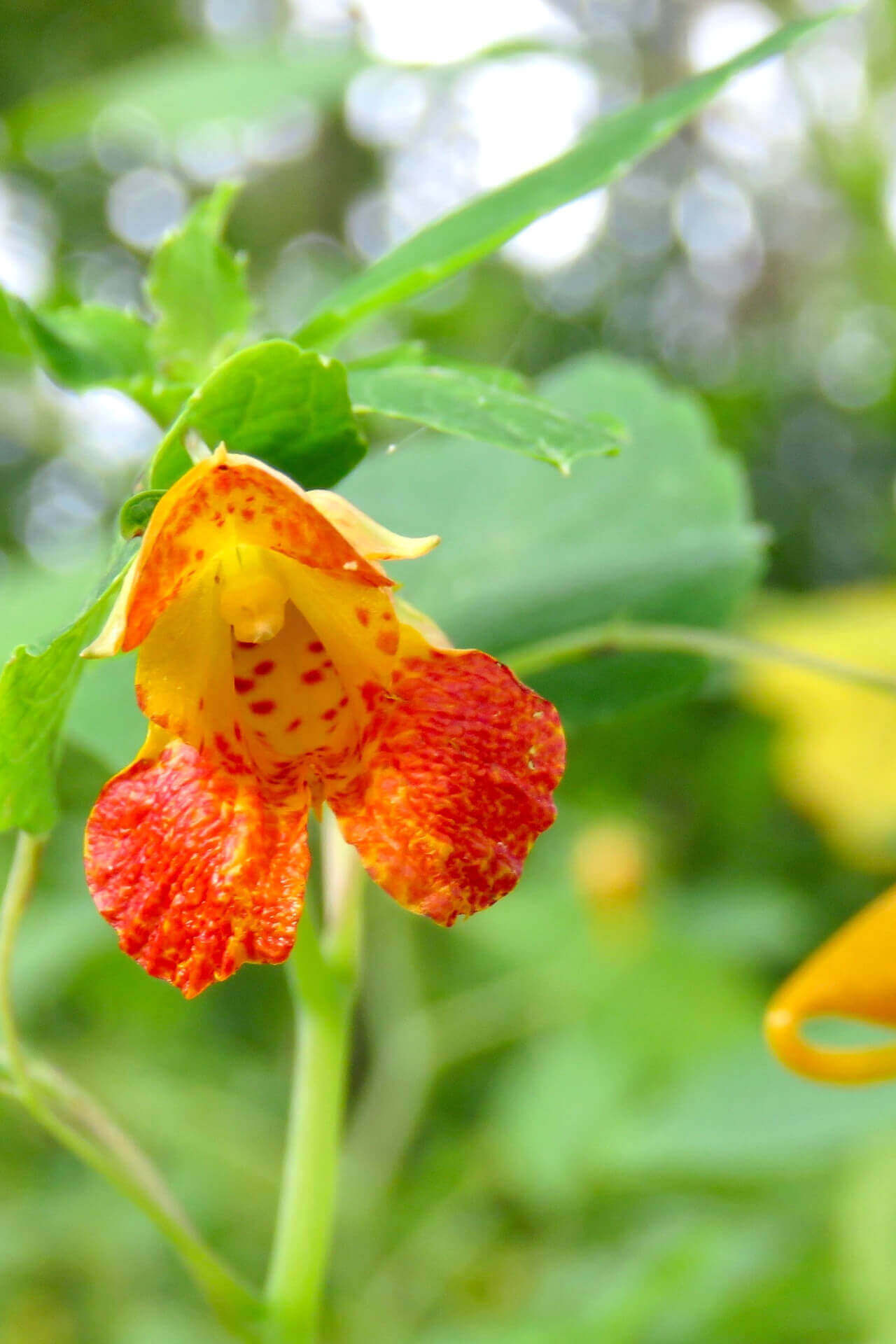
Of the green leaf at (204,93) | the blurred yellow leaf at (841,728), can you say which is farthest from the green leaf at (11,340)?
the blurred yellow leaf at (841,728)

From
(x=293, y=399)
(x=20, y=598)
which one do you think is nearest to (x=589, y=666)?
(x=293, y=399)

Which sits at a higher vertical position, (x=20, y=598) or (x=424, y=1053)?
(x=20, y=598)

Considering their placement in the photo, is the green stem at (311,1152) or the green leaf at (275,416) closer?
the green leaf at (275,416)

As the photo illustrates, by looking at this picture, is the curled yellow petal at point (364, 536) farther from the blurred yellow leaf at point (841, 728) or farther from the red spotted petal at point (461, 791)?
the blurred yellow leaf at point (841, 728)

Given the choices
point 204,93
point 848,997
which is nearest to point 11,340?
point 848,997

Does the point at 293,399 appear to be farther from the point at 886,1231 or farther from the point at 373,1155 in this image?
the point at 373,1155

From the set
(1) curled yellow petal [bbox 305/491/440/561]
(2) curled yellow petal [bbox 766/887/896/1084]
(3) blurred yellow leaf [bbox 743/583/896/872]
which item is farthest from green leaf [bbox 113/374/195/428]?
(3) blurred yellow leaf [bbox 743/583/896/872]
